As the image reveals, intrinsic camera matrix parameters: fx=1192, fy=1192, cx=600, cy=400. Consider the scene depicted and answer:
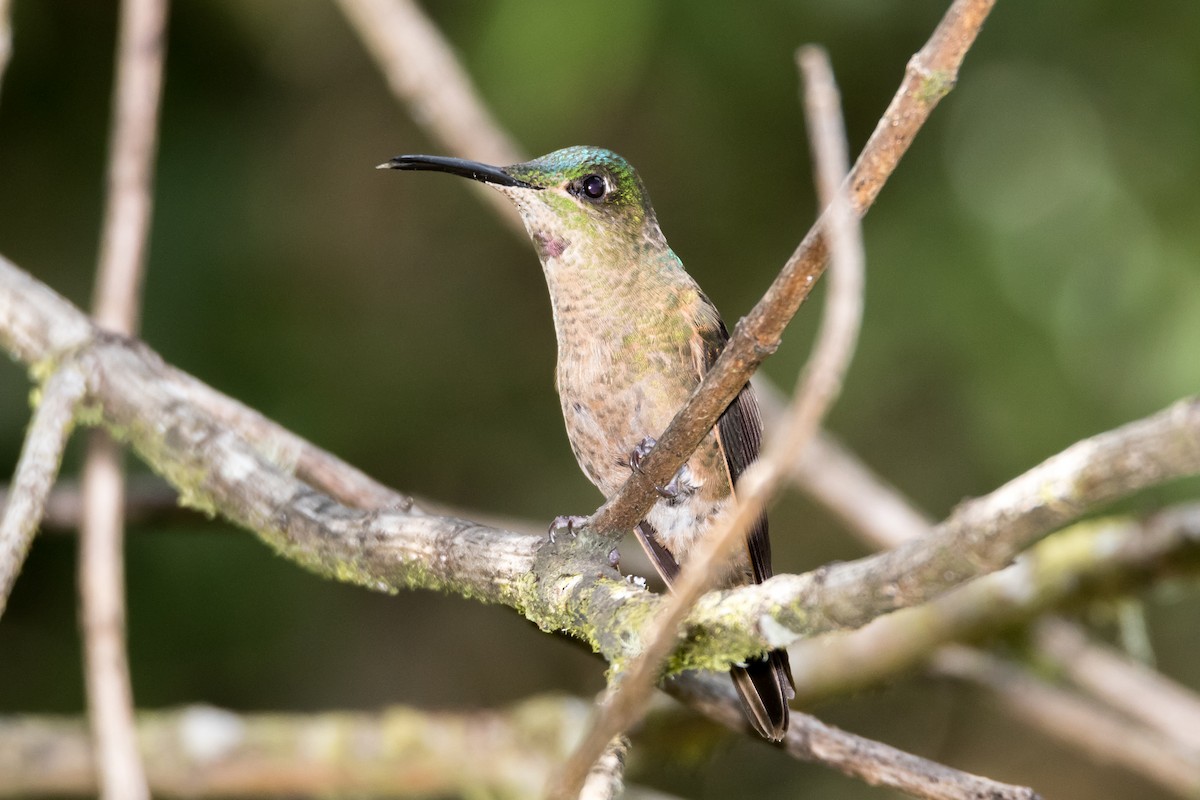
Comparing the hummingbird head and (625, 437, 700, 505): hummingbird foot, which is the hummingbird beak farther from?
(625, 437, 700, 505): hummingbird foot

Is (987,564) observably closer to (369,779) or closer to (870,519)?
(870,519)

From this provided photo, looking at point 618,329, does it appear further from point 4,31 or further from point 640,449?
point 4,31

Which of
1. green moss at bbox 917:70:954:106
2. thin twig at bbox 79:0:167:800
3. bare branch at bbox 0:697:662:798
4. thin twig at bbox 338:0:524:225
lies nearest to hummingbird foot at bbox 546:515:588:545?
green moss at bbox 917:70:954:106

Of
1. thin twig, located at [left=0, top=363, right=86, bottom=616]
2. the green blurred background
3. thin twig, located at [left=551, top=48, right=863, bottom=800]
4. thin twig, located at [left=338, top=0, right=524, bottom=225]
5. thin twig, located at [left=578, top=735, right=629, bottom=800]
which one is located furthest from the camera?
the green blurred background

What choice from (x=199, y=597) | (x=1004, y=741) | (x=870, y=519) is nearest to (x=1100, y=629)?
(x=1004, y=741)

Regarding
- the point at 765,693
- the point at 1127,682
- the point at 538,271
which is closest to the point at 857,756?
the point at 765,693
